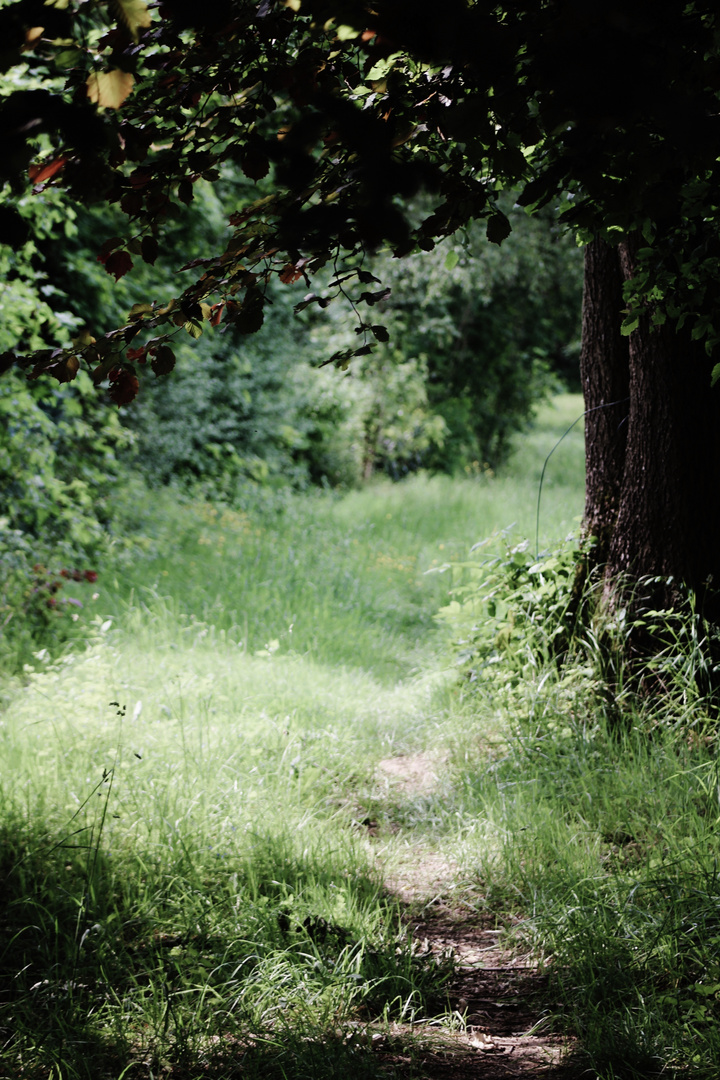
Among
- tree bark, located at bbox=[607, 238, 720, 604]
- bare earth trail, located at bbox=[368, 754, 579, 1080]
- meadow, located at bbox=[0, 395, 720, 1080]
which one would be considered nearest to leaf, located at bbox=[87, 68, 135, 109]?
meadow, located at bbox=[0, 395, 720, 1080]

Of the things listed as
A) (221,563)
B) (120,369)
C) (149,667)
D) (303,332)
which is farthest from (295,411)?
(120,369)

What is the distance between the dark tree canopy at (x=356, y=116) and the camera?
1070 millimetres

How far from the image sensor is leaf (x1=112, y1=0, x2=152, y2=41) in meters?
1.07

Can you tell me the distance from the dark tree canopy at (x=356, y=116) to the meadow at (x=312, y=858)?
1710 millimetres

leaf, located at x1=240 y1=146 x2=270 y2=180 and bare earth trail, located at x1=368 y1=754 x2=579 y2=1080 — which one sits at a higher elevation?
leaf, located at x1=240 y1=146 x2=270 y2=180

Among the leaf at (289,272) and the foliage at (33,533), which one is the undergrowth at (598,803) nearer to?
the leaf at (289,272)

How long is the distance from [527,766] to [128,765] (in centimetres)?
178

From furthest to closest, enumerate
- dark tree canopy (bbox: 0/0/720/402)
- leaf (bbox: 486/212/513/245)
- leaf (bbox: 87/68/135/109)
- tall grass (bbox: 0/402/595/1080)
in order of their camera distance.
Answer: tall grass (bbox: 0/402/595/1080) → leaf (bbox: 486/212/513/245) → leaf (bbox: 87/68/135/109) → dark tree canopy (bbox: 0/0/720/402)

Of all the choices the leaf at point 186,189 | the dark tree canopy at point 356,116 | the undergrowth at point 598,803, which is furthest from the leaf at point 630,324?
the leaf at point 186,189

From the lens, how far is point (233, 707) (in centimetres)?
440

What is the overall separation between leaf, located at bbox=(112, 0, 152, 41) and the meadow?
213cm

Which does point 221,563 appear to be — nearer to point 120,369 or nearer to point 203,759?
point 203,759

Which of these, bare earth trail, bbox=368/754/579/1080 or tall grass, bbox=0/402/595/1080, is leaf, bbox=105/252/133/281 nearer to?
tall grass, bbox=0/402/595/1080

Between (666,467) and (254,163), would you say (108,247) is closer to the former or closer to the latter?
(254,163)
